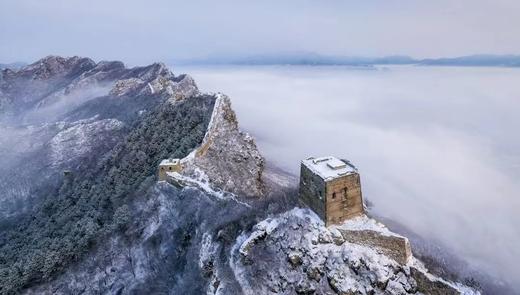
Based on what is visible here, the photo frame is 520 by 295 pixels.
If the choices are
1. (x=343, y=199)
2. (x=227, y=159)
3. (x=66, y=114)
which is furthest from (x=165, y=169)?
(x=66, y=114)

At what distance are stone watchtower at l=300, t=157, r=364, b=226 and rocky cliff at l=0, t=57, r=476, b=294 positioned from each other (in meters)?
0.91

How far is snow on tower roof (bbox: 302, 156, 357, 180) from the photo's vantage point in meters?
28.0

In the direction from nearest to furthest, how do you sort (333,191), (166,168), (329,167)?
(333,191)
(329,167)
(166,168)

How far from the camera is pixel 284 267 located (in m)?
28.0

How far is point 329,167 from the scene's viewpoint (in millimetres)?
29484

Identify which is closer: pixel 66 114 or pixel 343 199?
pixel 343 199

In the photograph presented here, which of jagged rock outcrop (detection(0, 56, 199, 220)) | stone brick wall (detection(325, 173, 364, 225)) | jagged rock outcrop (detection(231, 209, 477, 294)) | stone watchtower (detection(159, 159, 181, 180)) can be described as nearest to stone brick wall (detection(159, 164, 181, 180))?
stone watchtower (detection(159, 159, 181, 180))

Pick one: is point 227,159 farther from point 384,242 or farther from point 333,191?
point 384,242

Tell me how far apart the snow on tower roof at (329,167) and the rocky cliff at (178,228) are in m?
A: 3.62

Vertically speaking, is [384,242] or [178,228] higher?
[384,242]

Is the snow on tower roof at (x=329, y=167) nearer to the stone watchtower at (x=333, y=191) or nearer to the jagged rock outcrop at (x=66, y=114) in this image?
the stone watchtower at (x=333, y=191)

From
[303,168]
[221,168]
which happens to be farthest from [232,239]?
[221,168]

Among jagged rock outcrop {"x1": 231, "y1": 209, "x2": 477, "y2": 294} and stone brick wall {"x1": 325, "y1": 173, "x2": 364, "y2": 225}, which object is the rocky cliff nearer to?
jagged rock outcrop {"x1": 231, "y1": 209, "x2": 477, "y2": 294}

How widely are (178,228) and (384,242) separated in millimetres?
21430
